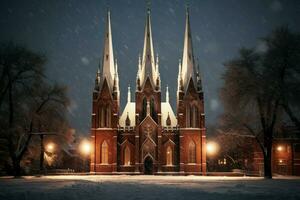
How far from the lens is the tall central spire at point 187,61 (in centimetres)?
6606

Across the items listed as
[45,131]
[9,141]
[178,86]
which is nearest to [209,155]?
[178,86]

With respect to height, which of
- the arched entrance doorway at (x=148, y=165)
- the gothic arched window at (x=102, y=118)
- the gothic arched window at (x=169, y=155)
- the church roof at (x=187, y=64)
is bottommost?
the arched entrance doorway at (x=148, y=165)

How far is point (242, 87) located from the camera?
39.6m

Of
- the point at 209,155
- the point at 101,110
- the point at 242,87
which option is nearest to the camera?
the point at 242,87

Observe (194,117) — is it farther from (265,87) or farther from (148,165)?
(265,87)

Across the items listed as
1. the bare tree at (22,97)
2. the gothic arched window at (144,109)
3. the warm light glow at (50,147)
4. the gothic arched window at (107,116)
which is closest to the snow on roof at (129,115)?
the gothic arched window at (107,116)

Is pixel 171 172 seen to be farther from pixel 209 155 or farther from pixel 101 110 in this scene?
pixel 209 155

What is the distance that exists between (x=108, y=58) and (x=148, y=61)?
271 inches

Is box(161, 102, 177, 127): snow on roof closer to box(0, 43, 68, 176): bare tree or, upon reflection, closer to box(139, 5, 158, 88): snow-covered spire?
box(139, 5, 158, 88): snow-covered spire

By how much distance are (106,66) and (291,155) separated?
105 ft

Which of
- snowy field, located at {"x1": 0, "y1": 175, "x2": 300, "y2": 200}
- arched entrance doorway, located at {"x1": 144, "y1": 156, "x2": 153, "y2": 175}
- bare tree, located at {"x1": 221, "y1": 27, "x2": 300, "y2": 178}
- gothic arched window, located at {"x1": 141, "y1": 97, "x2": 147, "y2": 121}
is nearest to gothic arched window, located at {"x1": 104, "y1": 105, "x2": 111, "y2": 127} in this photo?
gothic arched window, located at {"x1": 141, "y1": 97, "x2": 147, "y2": 121}

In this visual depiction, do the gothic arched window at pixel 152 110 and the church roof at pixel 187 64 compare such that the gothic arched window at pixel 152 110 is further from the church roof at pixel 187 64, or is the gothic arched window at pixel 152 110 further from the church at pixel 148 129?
the church roof at pixel 187 64

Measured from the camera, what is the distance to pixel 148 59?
6669 centimetres

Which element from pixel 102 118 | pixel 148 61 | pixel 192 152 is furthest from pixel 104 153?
pixel 148 61
